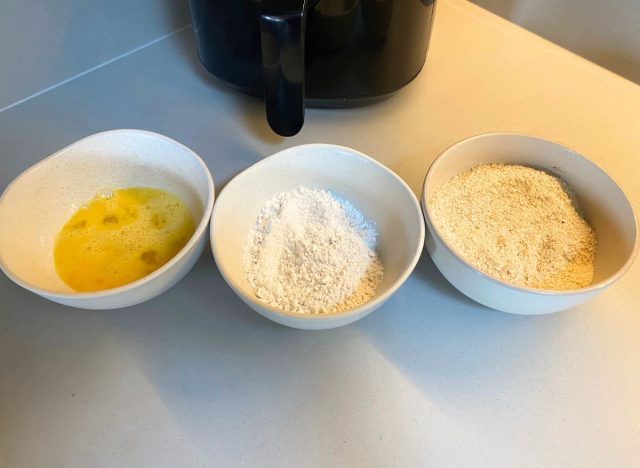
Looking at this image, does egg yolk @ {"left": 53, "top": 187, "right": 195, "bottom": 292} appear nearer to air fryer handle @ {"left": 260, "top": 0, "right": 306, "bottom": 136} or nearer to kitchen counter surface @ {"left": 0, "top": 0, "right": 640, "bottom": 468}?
A: kitchen counter surface @ {"left": 0, "top": 0, "right": 640, "bottom": 468}

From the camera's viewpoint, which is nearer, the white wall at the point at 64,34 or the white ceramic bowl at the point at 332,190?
the white ceramic bowl at the point at 332,190

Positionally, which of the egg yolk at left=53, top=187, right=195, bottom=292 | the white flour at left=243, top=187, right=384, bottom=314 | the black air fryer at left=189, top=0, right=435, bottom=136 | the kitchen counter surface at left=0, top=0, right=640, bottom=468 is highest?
the black air fryer at left=189, top=0, right=435, bottom=136

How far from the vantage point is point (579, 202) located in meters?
0.51

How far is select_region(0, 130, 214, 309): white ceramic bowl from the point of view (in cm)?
41

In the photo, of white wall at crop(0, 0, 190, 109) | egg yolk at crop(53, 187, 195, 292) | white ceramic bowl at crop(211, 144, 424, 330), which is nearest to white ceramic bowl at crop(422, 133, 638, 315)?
white ceramic bowl at crop(211, 144, 424, 330)

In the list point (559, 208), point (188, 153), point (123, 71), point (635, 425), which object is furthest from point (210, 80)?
point (635, 425)

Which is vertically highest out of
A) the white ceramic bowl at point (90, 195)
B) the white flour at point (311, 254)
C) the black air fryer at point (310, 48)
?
the black air fryer at point (310, 48)

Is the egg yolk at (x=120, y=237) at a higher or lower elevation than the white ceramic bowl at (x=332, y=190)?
lower

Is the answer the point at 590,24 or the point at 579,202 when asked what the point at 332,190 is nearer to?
the point at 579,202

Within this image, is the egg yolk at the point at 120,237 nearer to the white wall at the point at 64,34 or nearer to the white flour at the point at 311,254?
the white flour at the point at 311,254

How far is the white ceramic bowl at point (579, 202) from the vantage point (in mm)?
406

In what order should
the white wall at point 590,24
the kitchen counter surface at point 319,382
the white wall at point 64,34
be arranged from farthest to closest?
the white wall at point 590,24
the white wall at point 64,34
the kitchen counter surface at point 319,382

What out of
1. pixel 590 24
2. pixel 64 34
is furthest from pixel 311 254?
pixel 590 24

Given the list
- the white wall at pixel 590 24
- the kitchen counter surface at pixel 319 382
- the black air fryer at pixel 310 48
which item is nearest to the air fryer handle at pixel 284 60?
the black air fryer at pixel 310 48
